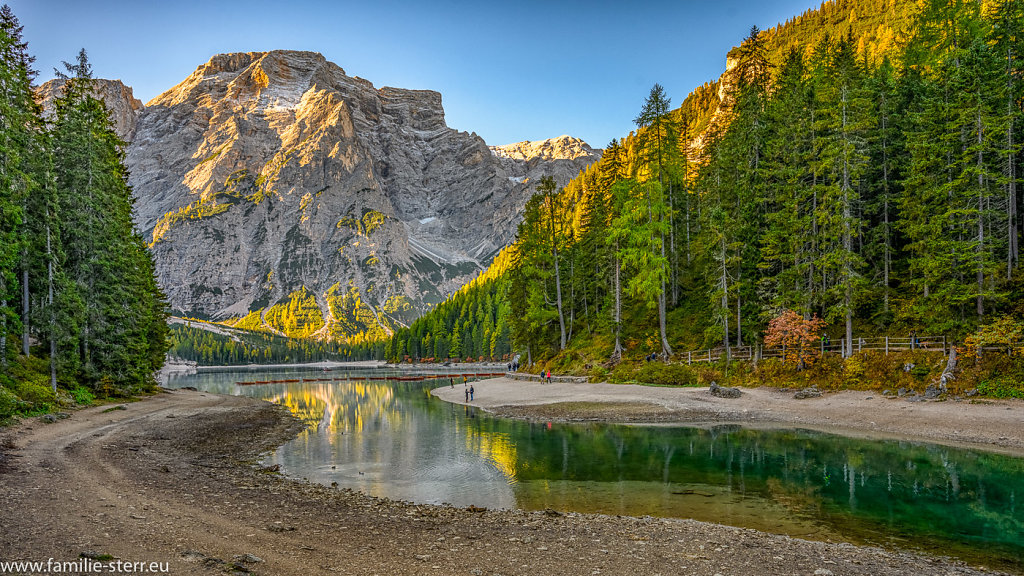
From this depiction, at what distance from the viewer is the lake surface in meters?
12.4

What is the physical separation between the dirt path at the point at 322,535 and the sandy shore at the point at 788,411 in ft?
52.9

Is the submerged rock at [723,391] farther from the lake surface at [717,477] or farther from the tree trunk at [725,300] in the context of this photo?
the lake surface at [717,477]

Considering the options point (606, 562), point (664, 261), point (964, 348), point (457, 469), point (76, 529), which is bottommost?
point (457, 469)

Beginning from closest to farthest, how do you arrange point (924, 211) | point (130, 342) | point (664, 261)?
point (924, 211) < point (130, 342) < point (664, 261)

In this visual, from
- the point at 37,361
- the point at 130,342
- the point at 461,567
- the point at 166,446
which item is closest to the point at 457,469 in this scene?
the point at 461,567

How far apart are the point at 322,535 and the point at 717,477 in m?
13.2

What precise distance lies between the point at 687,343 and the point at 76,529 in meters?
40.6

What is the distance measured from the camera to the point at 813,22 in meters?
128

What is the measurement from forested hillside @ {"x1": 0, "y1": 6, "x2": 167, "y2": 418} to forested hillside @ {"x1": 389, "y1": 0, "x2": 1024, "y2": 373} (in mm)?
36485

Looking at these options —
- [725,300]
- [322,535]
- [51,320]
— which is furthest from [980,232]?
[51,320]

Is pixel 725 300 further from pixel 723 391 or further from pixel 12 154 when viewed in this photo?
pixel 12 154

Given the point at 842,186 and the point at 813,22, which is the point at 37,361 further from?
the point at 813,22

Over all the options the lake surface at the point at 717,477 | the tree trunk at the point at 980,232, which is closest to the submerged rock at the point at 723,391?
the lake surface at the point at 717,477

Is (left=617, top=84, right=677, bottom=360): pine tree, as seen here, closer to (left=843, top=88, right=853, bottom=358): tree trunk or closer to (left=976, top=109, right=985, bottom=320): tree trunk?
(left=843, top=88, right=853, bottom=358): tree trunk
